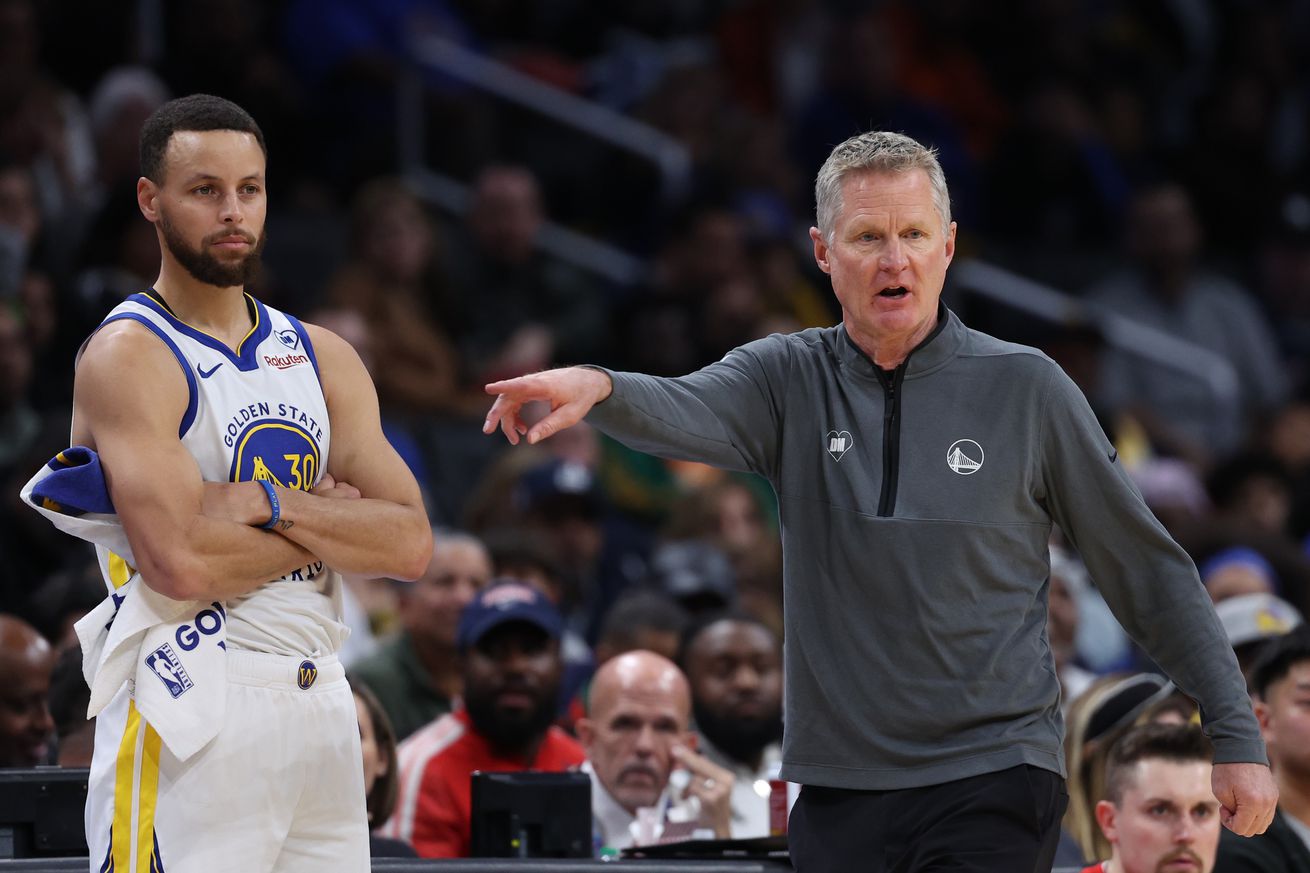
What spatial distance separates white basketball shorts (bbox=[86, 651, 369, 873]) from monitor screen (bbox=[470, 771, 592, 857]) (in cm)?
133

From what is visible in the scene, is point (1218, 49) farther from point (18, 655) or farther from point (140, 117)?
point (18, 655)

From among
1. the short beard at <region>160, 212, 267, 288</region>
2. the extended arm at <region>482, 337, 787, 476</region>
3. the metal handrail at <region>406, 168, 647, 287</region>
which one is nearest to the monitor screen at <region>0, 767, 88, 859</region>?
the short beard at <region>160, 212, 267, 288</region>

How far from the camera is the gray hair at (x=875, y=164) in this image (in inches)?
154

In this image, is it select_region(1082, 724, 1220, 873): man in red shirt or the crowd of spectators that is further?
the crowd of spectators

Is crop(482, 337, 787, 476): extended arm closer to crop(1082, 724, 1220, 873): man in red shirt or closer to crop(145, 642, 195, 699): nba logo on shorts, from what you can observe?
crop(145, 642, 195, 699): nba logo on shorts

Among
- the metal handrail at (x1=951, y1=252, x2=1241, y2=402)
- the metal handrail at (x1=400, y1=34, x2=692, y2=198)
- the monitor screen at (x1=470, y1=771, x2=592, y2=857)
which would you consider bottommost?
the monitor screen at (x1=470, y1=771, x2=592, y2=857)

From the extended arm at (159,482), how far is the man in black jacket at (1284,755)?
9.26 feet

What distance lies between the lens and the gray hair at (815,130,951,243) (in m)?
3.91

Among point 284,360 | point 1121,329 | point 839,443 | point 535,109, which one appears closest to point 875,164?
point 839,443

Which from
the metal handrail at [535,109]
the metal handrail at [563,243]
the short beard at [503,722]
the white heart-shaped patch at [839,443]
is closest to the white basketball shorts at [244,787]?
the white heart-shaped patch at [839,443]

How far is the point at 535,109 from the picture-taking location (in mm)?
11836

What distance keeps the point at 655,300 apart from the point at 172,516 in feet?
23.7

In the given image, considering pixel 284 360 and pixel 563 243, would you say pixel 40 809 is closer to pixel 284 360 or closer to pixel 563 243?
pixel 284 360

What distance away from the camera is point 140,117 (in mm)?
9766
